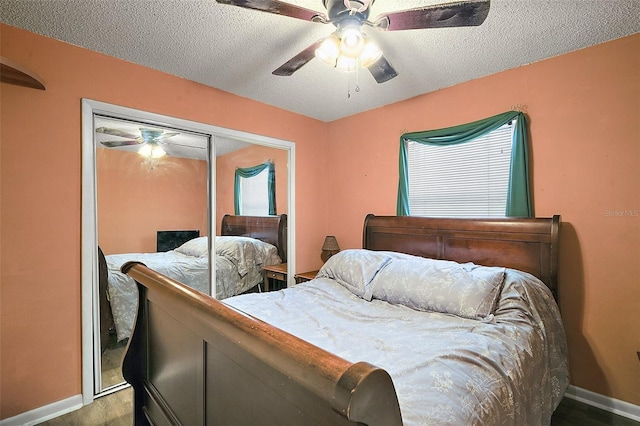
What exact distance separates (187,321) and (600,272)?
263 centimetres

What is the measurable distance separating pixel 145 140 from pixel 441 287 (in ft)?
8.55

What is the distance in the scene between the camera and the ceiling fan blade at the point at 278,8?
1.29 metres

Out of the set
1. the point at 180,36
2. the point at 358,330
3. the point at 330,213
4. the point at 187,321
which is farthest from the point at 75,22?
the point at 330,213

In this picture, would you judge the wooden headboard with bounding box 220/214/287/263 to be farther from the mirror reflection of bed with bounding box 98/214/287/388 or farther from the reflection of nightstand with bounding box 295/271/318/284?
the reflection of nightstand with bounding box 295/271/318/284

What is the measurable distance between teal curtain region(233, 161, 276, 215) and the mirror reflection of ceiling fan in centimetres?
75

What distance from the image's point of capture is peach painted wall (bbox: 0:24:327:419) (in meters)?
1.89

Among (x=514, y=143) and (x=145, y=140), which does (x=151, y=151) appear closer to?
(x=145, y=140)

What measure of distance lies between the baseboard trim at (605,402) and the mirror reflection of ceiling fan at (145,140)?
12.3 feet

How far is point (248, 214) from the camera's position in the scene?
3.30m

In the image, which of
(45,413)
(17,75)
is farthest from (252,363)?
(17,75)

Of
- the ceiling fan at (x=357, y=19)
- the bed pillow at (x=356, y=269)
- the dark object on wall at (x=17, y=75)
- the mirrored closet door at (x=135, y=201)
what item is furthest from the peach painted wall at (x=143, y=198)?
the ceiling fan at (x=357, y=19)

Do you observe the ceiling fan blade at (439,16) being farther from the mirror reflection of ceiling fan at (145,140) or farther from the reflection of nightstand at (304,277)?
the reflection of nightstand at (304,277)

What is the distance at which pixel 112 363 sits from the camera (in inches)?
93.1

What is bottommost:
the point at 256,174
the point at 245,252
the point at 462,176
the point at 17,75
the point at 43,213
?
the point at 245,252
